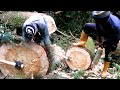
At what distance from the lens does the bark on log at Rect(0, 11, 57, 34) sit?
10.3 ft

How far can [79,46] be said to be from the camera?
9.71 ft

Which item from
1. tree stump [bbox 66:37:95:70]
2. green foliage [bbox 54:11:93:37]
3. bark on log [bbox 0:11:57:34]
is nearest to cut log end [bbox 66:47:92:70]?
tree stump [bbox 66:37:95:70]

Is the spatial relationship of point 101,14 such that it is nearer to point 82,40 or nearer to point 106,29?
point 106,29

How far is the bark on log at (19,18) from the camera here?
3131 mm

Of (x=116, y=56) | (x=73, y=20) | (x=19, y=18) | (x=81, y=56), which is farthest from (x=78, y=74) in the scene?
(x=19, y=18)

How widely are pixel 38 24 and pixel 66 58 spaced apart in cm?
37

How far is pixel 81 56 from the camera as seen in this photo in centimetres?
298

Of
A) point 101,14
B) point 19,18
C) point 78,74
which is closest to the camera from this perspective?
point 101,14

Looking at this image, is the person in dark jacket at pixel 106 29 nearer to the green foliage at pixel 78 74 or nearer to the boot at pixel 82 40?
the boot at pixel 82 40

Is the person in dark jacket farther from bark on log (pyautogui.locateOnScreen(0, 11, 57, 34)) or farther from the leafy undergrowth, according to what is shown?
bark on log (pyautogui.locateOnScreen(0, 11, 57, 34))

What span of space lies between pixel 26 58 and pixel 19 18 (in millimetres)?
461
